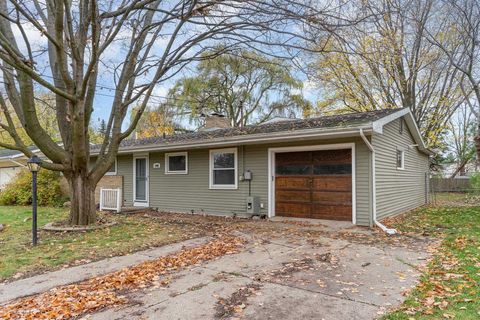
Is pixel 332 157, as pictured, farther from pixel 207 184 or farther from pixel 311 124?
pixel 207 184

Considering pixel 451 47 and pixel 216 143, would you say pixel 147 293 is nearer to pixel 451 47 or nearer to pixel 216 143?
pixel 216 143

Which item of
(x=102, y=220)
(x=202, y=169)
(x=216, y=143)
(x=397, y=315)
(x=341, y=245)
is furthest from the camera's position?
(x=202, y=169)

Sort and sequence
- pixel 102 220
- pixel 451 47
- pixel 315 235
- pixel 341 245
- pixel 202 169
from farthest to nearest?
pixel 451 47 < pixel 202 169 < pixel 102 220 < pixel 315 235 < pixel 341 245

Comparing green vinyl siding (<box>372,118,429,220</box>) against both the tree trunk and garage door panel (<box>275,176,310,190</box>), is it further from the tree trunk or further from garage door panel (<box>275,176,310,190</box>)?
the tree trunk

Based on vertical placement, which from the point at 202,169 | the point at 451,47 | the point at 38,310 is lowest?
the point at 38,310

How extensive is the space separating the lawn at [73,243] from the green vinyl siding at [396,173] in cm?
499

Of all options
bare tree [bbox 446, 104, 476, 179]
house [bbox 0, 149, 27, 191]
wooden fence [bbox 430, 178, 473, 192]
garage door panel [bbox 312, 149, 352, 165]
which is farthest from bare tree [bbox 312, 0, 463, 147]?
house [bbox 0, 149, 27, 191]

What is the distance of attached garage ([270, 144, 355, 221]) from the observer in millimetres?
8719

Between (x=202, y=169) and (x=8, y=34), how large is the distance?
6237 millimetres

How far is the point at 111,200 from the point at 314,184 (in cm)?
733

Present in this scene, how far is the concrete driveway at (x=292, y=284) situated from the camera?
334cm

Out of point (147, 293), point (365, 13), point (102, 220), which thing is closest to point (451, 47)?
point (365, 13)

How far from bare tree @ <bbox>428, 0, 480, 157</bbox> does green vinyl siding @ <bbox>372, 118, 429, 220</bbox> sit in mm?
2246

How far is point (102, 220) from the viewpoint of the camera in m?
9.03
